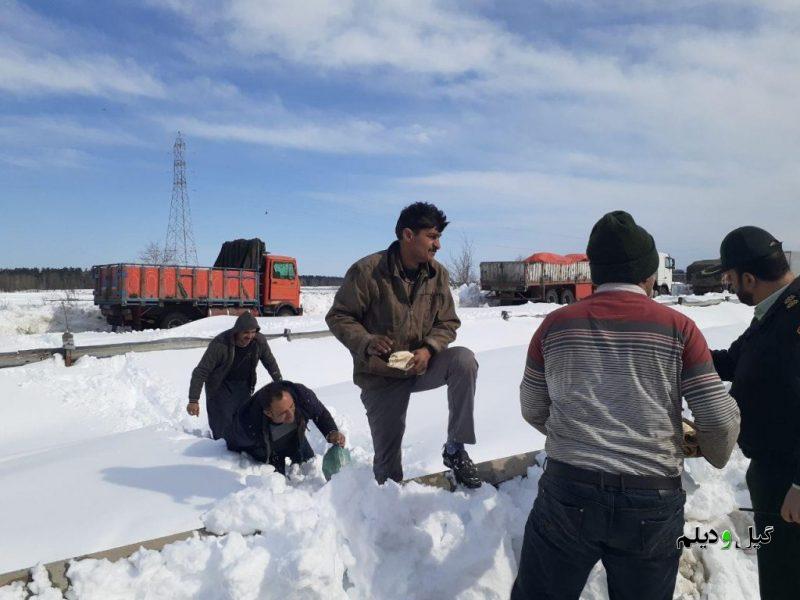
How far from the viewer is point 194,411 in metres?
5.48

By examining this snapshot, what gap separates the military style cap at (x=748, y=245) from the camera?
8.21ft

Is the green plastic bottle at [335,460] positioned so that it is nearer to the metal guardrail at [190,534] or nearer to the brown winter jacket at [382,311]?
the metal guardrail at [190,534]

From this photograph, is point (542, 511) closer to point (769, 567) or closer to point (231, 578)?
point (769, 567)

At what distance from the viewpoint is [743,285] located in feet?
8.48

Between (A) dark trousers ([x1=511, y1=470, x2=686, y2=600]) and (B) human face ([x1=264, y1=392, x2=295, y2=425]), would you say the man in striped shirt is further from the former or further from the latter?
(B) human face ([x1=264, y1=392, x2=295, y2=425])

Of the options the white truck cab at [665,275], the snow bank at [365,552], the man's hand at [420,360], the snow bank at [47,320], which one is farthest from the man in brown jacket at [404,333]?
the white truck cab at [665,275]

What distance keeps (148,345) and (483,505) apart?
8508mm

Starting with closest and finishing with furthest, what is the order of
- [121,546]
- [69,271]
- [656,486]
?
[656,486], [121,546], [69,271]

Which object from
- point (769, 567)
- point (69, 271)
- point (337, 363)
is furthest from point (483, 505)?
point (69, 271)

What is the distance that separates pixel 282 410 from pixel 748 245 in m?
3.23

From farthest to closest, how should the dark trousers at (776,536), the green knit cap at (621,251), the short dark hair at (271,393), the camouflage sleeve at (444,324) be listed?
the short dark hair at (271,393)
the camouflage sleeve at (444,324)
the dark trousers at (776,536)
the green knit cap at (621,251)

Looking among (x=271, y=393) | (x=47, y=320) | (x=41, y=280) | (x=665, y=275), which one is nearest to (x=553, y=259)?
(x=665, y=275)

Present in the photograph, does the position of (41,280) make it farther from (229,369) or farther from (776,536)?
(776,536)

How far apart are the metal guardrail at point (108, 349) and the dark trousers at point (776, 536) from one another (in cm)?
925
